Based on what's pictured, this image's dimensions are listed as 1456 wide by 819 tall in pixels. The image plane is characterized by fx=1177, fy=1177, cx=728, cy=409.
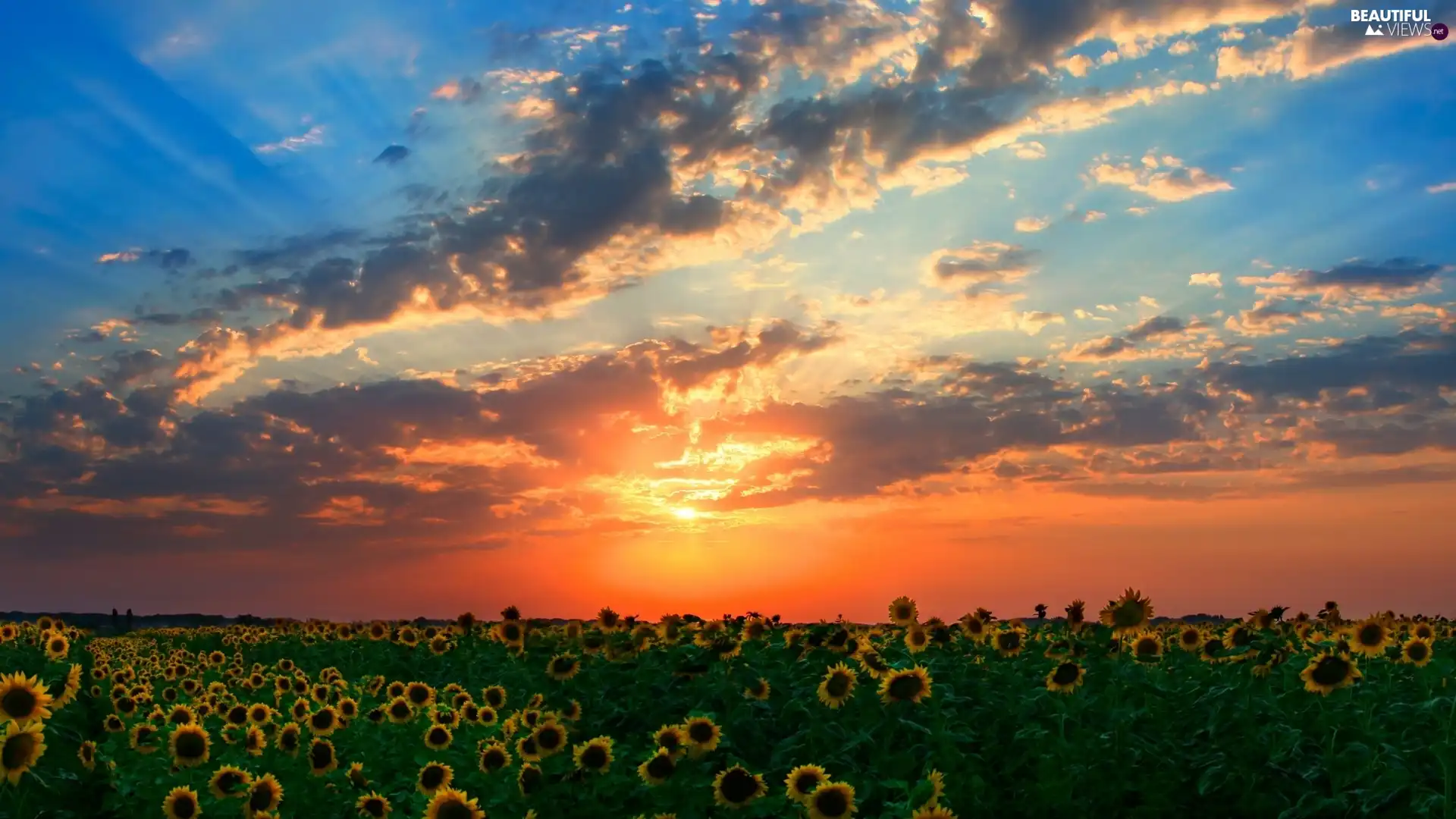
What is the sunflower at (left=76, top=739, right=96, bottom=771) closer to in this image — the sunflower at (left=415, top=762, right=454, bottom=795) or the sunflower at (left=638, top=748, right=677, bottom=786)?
the sunflower at (left=415, top=762, right=454, bottom=795)

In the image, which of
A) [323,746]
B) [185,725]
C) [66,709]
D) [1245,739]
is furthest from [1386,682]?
[66,709]

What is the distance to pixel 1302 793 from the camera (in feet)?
30.6

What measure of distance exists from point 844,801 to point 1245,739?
4599 millimetres

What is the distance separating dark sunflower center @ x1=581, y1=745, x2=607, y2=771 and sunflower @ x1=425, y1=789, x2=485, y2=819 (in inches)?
42.7

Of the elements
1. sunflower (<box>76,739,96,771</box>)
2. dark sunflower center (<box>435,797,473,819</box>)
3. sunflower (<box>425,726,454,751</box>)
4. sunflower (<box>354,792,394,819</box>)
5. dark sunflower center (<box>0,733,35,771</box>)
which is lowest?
sunflower (<box>354,792,394,819</box>)

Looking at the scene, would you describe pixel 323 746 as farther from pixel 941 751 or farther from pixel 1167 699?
pixel 1167 699

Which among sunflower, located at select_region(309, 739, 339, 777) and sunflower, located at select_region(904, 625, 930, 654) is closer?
sunflower, located at select_region(309, 739, 339, 777)

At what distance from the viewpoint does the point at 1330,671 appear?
1003cm

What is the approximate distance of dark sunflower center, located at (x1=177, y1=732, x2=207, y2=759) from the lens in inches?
363

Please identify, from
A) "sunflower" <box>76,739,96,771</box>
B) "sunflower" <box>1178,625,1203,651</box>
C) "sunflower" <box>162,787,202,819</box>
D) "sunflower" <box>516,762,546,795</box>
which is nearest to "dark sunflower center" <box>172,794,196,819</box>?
"sunflower" <box>162,787,202,819</box>

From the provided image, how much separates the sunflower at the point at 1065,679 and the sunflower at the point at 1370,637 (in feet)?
10.2

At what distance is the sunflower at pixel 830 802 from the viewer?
7.36 meters

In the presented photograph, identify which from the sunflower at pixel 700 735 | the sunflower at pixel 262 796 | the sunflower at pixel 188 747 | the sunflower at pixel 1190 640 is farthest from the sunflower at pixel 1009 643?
the sunflower at pixel 188 747

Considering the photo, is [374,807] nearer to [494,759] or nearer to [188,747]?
[494,759]
